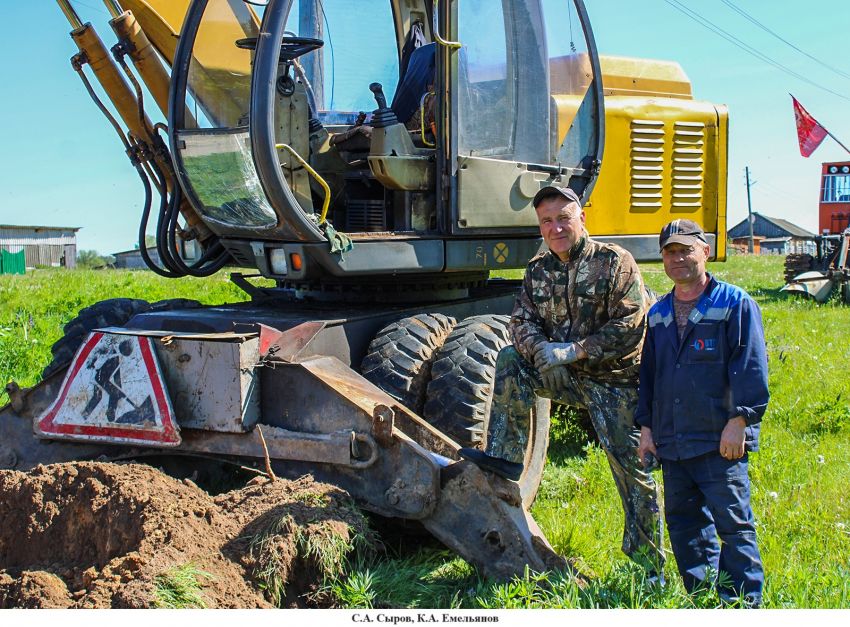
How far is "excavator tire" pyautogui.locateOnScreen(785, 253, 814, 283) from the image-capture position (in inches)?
700

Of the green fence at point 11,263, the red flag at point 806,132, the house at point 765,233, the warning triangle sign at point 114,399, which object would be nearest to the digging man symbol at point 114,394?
the warning triangle sign at point 114,399

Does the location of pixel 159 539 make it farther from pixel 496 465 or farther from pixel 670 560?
pixel 670 560

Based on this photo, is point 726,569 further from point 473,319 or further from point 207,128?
point 207,128

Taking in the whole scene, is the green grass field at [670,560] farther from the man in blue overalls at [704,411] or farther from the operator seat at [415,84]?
the operator seat at [415,84]

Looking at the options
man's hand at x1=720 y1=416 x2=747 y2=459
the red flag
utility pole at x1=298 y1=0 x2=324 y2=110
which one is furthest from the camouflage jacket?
the red flag

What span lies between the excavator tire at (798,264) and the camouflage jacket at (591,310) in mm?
15084

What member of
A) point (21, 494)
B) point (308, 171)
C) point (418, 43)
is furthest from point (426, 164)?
point (21, 494)

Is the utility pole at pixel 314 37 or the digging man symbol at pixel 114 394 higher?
the utility pole at pixel 314 37

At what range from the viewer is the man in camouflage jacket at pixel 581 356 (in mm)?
Answer: 3785

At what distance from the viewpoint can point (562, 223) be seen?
12.8 feet

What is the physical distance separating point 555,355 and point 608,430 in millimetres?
397

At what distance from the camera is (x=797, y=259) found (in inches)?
708
